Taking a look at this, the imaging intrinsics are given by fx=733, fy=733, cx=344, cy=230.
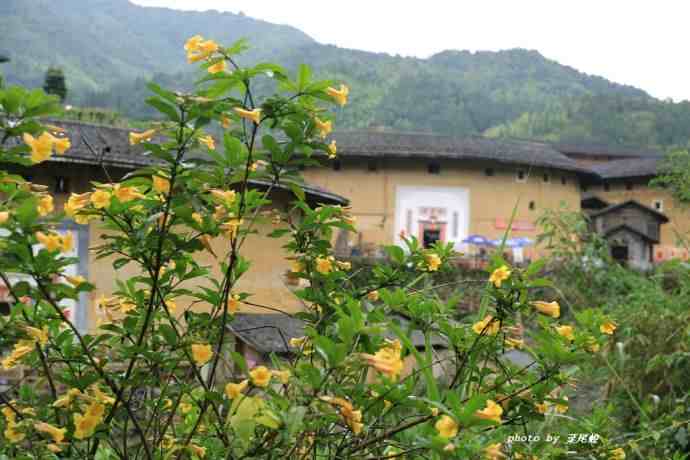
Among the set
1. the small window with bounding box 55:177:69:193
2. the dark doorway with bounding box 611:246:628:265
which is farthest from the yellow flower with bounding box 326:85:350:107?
the dark doorway with bounding box 611:246:628:265

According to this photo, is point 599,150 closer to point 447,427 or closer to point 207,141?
point 207,141

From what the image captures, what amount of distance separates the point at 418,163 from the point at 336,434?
73.2 ft

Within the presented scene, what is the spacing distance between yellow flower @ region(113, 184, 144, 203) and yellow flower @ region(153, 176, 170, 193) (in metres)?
0.04

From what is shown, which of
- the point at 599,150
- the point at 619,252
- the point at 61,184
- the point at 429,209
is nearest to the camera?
the point at 61,184

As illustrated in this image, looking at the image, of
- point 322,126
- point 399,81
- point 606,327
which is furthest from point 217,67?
point 399,81

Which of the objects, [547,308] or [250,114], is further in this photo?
[547,308]

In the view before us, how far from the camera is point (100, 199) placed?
1.28m

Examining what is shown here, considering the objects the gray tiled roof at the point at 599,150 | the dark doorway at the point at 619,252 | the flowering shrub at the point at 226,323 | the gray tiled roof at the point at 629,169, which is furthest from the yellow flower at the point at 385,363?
the gray tiled roof at the point at 599,150

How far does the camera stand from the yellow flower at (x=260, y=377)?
1.21m

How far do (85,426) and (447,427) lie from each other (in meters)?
0.65

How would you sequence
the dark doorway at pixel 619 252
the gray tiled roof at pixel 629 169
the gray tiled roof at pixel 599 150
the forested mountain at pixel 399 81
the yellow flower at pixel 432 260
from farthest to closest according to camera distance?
the forested mountain at pixel 399 81, the gray tiled roof at pixel 599 150, the gray tiled roof at pixel 629 169, the dark doorway at pixel 619 252, the yellow flower at pixel 432 260

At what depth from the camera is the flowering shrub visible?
3.90 feet

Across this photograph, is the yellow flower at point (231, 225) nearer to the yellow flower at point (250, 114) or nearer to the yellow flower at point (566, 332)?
the yellow flower at point (250, 114)

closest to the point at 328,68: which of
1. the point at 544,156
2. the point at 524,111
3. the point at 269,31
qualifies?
the point at 524,111
